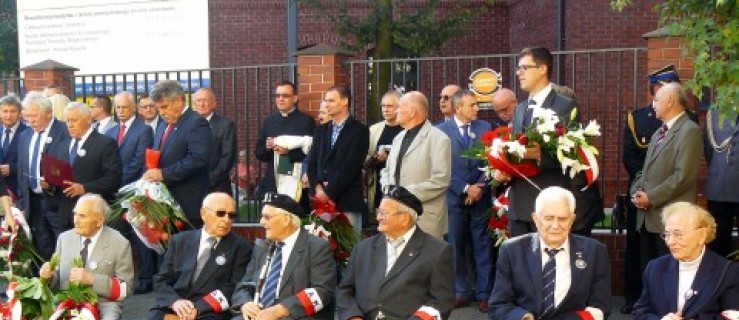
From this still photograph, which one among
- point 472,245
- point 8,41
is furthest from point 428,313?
point 8,41

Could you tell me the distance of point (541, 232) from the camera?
6.69m

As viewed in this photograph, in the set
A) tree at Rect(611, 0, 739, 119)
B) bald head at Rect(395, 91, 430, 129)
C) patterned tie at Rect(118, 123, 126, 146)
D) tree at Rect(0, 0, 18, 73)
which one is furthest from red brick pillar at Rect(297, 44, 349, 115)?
tree at Rect(0, 0, 18, 73)

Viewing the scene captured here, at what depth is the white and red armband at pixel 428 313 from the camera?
23.0ft

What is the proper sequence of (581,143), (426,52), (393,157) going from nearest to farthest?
(581,143)
(393,157)
(426,52)

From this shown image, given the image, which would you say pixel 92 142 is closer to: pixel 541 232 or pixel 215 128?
pixel 215 128

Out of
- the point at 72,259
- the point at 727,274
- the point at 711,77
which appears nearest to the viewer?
the point at 711,77

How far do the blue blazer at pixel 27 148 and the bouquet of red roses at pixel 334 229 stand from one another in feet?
A: 9.57

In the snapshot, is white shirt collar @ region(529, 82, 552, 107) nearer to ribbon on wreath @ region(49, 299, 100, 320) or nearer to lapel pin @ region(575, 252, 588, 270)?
lapel pin @ region(575, 252, 588, 270)

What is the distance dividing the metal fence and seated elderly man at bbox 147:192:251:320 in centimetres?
361

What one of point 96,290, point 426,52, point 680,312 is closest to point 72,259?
point 96,290

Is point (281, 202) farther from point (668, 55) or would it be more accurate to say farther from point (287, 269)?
point (668, 55)

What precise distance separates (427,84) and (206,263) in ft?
21.8

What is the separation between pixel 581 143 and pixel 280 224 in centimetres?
207

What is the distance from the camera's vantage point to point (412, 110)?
9172 millimetres
